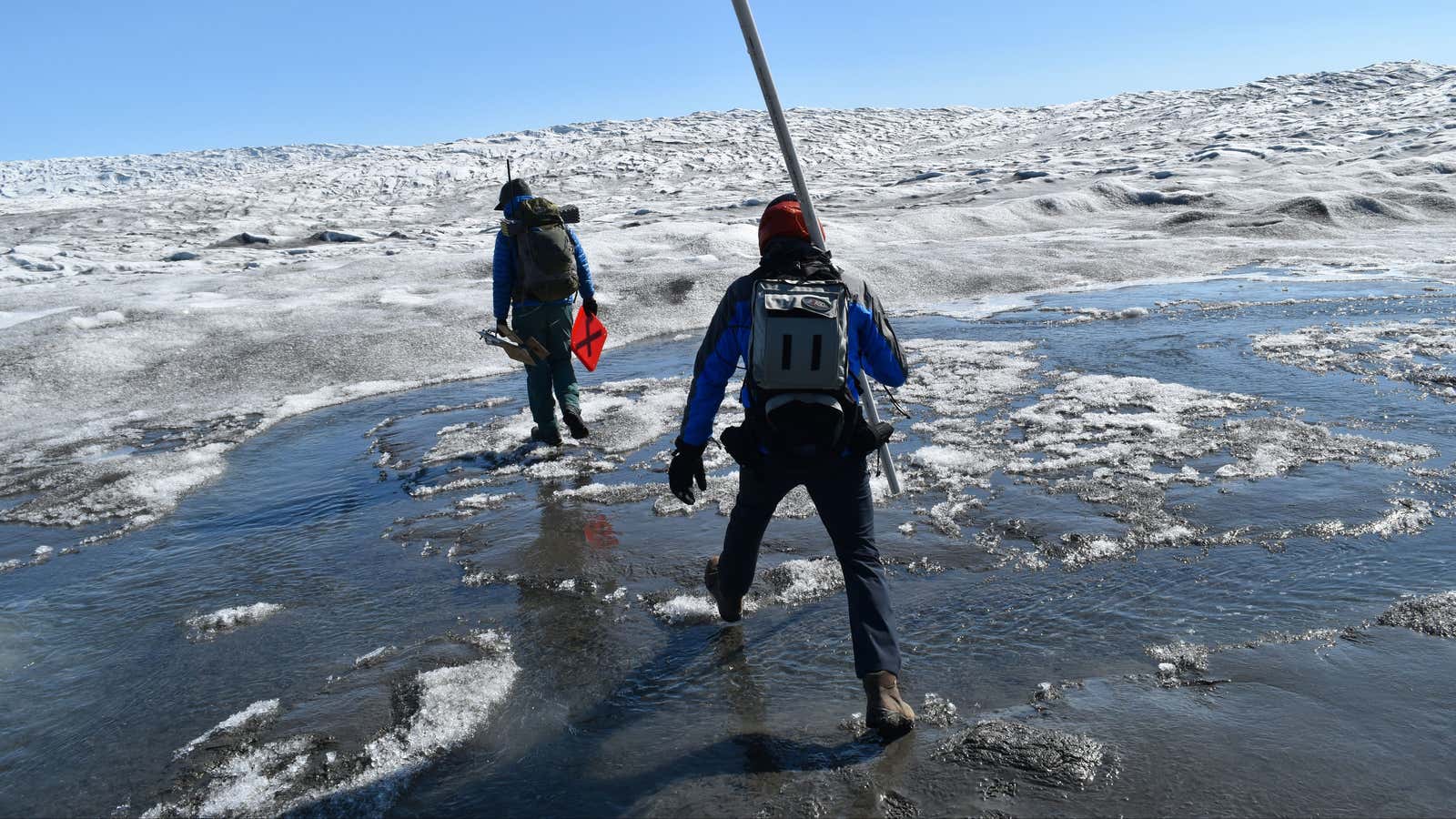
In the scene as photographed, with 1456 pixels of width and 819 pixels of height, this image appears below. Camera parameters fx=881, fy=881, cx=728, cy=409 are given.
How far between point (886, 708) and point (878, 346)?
4.18ft

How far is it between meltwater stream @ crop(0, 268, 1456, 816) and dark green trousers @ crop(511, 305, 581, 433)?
0.37 m

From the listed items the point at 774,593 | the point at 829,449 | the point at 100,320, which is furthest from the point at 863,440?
the point at 100,320

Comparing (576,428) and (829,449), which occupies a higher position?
(829,449)

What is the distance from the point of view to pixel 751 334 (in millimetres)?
3121

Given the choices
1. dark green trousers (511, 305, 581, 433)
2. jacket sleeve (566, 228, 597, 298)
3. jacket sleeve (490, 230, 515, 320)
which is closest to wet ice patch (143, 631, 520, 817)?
dark green trousers (511, 305, 581, 433)

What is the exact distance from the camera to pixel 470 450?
7.20 m

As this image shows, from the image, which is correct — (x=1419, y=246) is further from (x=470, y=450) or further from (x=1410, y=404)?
(x=470, y=450)

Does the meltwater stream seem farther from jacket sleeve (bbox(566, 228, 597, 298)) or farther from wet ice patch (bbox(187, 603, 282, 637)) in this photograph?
jacket sleeve (bbox(566, 228, 597, 298))

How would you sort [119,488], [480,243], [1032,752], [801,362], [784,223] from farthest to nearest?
[480,243] → [119,488] → [784,223] → [801,362] → [1032,752]

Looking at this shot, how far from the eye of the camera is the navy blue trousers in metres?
3.01

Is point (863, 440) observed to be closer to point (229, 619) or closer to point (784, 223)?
point (784, 223)

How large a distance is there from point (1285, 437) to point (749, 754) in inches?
196

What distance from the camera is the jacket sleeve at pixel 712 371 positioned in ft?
10.7

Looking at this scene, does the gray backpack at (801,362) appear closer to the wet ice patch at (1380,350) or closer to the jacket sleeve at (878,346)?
the jacket sleeve at (878,346)
